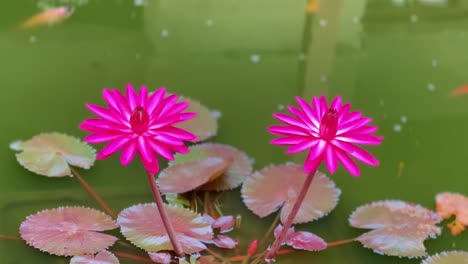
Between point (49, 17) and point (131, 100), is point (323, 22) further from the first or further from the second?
point (131, 100)

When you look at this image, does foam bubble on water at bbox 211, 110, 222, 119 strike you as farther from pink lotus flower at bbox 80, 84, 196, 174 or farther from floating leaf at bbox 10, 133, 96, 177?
pink lotus flower at bbox 80, 84, 196, 174

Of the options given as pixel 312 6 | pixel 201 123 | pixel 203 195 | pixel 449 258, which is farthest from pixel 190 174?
pixel 312 6

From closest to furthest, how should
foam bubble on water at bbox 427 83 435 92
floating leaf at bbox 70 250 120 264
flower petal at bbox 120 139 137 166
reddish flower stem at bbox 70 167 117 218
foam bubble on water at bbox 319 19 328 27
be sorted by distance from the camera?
flower petal at bbox 120 139 137 166 < floating leaf at bbox 70 250 120 264 < reddish flower stem at bbox 70 167 117 218 < foam bubble on water at bbox 427 83 435 92 < foam bubble on water at bbox 319 19 328 27

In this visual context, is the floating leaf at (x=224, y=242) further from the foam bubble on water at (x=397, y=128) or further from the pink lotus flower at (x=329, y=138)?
the foam bubble on water at (x=397, y=128)

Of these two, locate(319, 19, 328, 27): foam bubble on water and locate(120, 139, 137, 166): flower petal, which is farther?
locate(319, 19, 328, 27): foam bubble on water

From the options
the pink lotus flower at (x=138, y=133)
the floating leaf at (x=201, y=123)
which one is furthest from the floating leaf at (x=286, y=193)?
the pink lotus flower at (x=138, y=133)

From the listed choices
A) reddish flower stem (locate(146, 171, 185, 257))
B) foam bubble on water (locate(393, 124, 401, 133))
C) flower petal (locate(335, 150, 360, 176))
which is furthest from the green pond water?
flower petal (locate(335, 150, 360, 176))

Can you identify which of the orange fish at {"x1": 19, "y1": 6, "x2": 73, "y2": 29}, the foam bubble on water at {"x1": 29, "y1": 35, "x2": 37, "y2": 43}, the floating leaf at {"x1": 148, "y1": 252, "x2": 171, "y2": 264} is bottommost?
the floating leaf at {"x1": 148, "y1": 252, "x2": 171, "y2": 264}

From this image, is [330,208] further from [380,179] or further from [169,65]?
[169,65]
